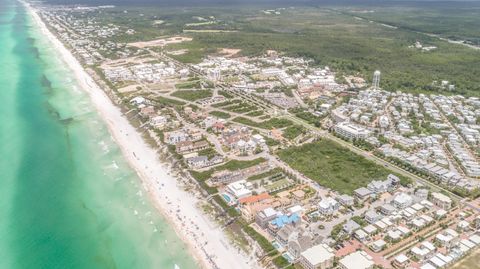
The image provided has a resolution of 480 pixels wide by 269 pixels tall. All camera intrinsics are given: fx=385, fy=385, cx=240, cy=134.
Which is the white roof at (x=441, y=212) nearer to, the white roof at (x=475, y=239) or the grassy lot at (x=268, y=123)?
the white roof at (x=475, y=239)

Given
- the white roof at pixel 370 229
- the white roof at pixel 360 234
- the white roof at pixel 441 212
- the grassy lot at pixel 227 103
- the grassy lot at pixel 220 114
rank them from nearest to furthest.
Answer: the white roof at pixel 360 234 → the white roof at pixel 370 229 → the white roof at pixel 441 212 → the grassy lot at pixel 220 114 → the grassy lot at pixel 227 103

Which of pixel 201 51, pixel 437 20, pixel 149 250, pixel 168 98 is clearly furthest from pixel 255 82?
pixel 437 20

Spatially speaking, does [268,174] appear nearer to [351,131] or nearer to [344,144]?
[344,144]

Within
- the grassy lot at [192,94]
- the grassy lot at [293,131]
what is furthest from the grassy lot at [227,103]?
the grassy lot at [293,131]

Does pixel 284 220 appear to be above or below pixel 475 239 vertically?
above

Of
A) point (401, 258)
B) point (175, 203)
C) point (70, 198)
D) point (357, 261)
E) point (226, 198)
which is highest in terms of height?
point (357, 261)

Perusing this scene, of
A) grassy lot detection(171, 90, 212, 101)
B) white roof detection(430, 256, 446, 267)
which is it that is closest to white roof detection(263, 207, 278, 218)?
white roof detection(430, 256, 446, 267)

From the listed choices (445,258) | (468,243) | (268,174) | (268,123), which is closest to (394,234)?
(445,258)

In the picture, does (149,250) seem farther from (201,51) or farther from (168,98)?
(201,51)
